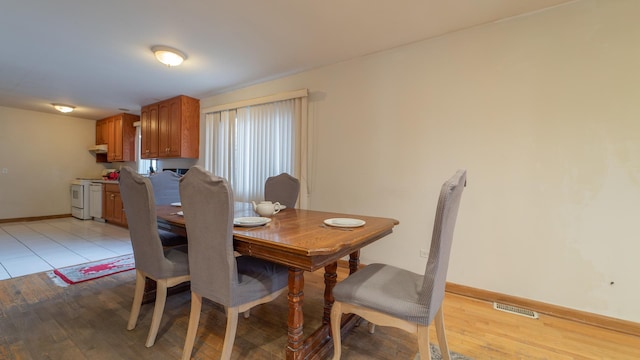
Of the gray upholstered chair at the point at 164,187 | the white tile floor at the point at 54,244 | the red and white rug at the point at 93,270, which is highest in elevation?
the gray upholstered chair at the point at 164,187

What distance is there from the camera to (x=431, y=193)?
254 centimetres

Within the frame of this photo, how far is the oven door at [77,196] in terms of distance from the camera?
18.6ft

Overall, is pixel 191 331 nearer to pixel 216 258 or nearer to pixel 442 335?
pixel 216 258

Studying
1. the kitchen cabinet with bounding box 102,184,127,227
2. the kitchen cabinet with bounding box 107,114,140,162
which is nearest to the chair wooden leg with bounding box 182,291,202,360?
the kitchen cabinet with bounding box 102,184,127,227

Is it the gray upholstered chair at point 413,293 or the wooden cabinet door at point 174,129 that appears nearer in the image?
the gray upholstered chair at point 413,293

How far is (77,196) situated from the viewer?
5801 millimetres

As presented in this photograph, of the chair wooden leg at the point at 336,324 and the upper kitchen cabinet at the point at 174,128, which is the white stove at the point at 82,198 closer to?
the upper kitchen cabinet at the point at 174,128

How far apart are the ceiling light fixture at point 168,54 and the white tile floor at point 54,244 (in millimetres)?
2522

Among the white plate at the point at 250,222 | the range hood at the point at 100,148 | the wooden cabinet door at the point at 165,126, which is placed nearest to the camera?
the white plate at the point at 250,222

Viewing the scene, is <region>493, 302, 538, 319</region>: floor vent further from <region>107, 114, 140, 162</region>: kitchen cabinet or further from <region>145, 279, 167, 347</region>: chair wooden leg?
<region>107, 114, 140, 162</region>: kitchen cabinet

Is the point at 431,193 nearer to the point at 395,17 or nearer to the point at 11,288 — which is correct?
the point at 395,17

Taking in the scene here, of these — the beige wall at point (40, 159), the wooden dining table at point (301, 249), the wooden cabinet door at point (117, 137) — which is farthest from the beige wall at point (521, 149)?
the beige wall at point (40, 159)

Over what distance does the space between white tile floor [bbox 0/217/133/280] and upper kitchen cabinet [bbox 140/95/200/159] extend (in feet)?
5.18

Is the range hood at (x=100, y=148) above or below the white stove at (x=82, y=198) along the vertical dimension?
above
